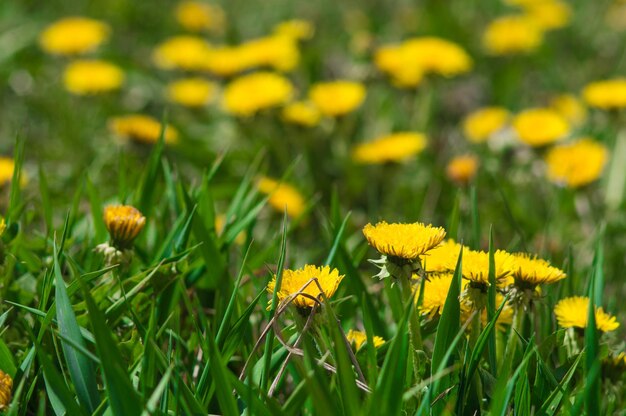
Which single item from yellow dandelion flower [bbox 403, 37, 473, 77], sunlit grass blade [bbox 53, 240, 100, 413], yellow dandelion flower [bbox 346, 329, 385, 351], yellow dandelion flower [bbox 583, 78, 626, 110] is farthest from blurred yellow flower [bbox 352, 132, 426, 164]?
sunlit grass blade [bbox 53, 240, 100, 413]

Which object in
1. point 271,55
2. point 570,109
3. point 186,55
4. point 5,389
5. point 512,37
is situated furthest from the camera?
point 512,37

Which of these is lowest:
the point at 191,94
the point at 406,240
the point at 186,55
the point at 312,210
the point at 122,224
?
the point at 312,210

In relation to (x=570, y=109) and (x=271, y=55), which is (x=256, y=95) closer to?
(x=271, y=55)

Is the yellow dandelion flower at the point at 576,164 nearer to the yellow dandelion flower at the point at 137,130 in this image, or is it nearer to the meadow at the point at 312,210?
the meadow at the point at 312,210

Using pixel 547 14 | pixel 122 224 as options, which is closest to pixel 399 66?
pixel 547 14

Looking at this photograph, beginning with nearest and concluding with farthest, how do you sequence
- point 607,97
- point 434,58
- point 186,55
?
point 607,97 < point 434,58 < point 186,55

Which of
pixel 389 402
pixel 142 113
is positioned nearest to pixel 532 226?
pixel 389 402

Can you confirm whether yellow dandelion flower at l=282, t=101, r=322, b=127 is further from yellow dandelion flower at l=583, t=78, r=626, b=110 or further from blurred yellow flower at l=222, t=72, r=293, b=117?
yellow dandelion flower at l=583, t=78, r=626, b=110
